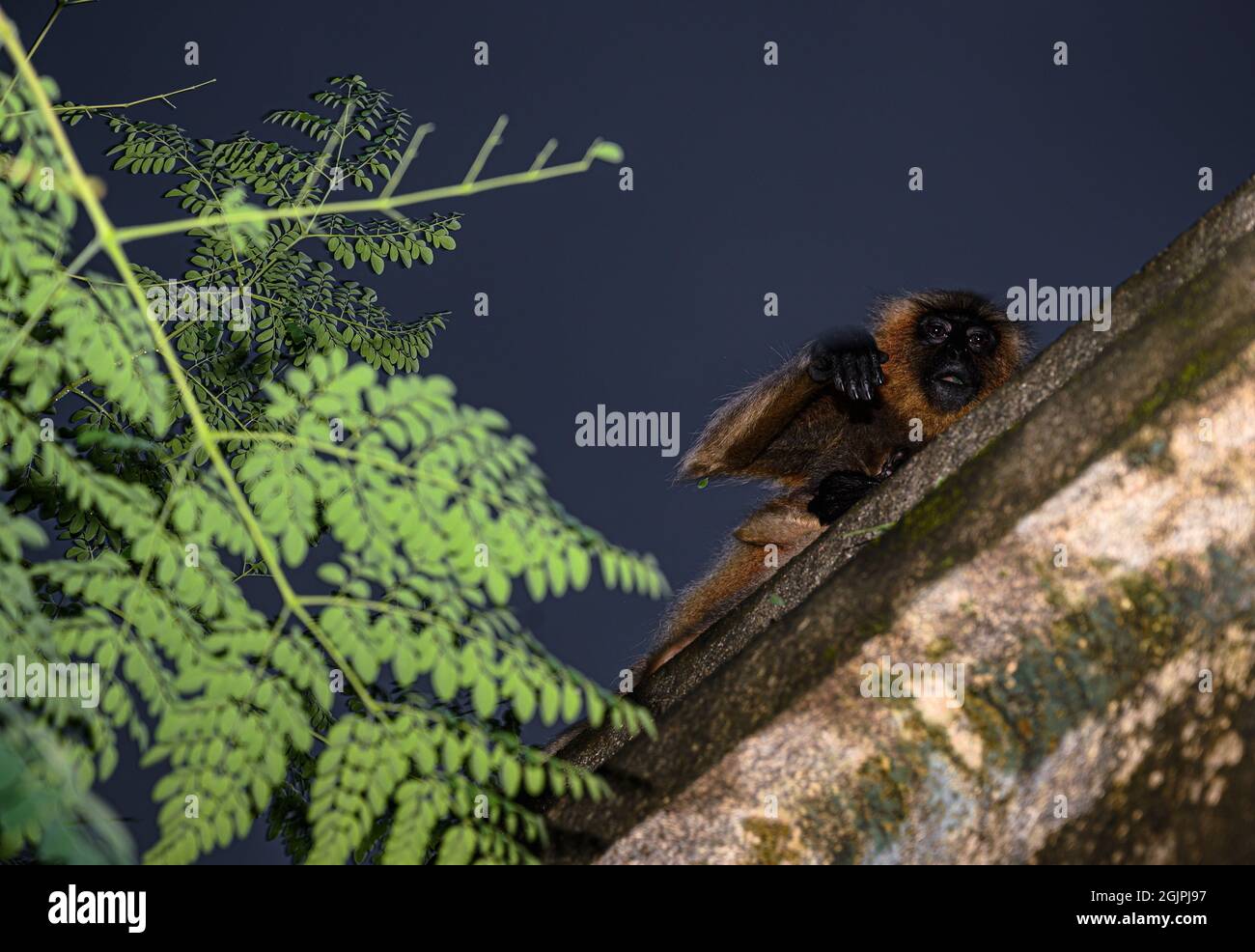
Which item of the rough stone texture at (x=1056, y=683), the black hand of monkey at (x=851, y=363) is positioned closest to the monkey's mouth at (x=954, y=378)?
the black hand of monkey at (x=851, y=363)

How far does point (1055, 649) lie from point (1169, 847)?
26 cm

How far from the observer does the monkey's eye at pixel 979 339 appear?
3998mm

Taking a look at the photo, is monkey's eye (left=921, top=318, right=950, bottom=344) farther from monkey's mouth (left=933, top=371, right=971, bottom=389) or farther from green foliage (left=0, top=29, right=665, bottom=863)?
green foliage (left=0, top=29, right=665, bottom=863)

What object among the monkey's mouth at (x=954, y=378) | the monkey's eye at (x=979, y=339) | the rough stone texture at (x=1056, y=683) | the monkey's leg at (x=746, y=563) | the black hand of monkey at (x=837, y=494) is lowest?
the rough stone texture at (x=1056, y=683)

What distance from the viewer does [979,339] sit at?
4012mm

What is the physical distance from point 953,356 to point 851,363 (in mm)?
854

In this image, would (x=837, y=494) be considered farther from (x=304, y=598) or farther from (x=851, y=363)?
(x=304, y=598)

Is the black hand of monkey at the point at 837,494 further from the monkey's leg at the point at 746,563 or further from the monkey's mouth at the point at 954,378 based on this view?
the monkey's mouth at the point at 954,378

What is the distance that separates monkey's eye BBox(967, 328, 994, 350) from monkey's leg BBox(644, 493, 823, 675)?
1.00m

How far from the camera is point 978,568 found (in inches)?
47.0

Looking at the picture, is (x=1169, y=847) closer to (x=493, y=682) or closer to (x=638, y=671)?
(x=493, y=682)

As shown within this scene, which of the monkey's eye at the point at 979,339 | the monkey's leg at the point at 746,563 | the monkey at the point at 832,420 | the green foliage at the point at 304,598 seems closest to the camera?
the green foliage at the point at 304,598

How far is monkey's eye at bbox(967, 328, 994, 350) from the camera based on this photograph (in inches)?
157
